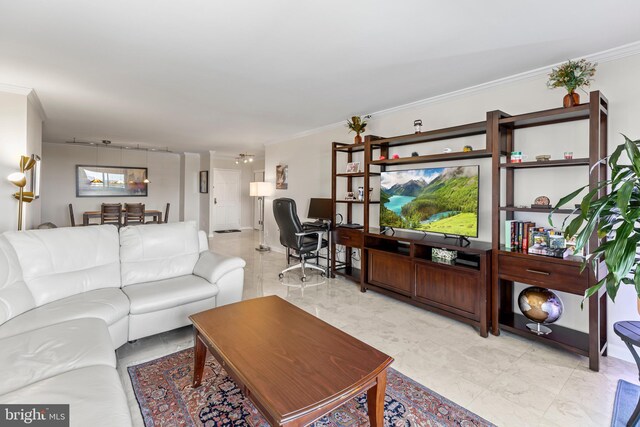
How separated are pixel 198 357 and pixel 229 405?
1.10 feet

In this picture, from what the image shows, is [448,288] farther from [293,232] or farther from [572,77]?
[293,232]

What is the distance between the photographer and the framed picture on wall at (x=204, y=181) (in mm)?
8405

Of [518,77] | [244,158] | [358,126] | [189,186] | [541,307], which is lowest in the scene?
[541,307]

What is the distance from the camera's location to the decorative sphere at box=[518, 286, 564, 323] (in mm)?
2455

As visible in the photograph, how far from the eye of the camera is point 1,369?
1334mm

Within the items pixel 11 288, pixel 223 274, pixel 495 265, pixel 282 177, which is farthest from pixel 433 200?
pixel 282 177

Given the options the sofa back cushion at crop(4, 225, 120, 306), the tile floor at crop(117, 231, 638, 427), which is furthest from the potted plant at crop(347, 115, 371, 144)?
the sofa back cushion at crop(4, 225, 120, 306)

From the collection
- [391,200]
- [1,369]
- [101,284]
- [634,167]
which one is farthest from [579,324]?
[101,284]

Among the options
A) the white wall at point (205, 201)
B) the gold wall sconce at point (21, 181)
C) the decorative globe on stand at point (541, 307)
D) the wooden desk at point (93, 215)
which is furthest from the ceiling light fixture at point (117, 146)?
the decorative globe on stand at point (541, 307)

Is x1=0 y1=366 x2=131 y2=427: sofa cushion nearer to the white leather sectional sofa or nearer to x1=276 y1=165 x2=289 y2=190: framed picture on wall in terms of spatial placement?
the white leather sectional sofa

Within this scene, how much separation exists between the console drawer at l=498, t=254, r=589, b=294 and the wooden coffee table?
66.9 inches

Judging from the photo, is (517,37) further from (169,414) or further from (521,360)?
(169,414)

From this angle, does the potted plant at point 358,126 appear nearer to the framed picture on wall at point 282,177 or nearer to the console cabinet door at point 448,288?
the console cabinet door at point 448,288

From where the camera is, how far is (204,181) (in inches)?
336
